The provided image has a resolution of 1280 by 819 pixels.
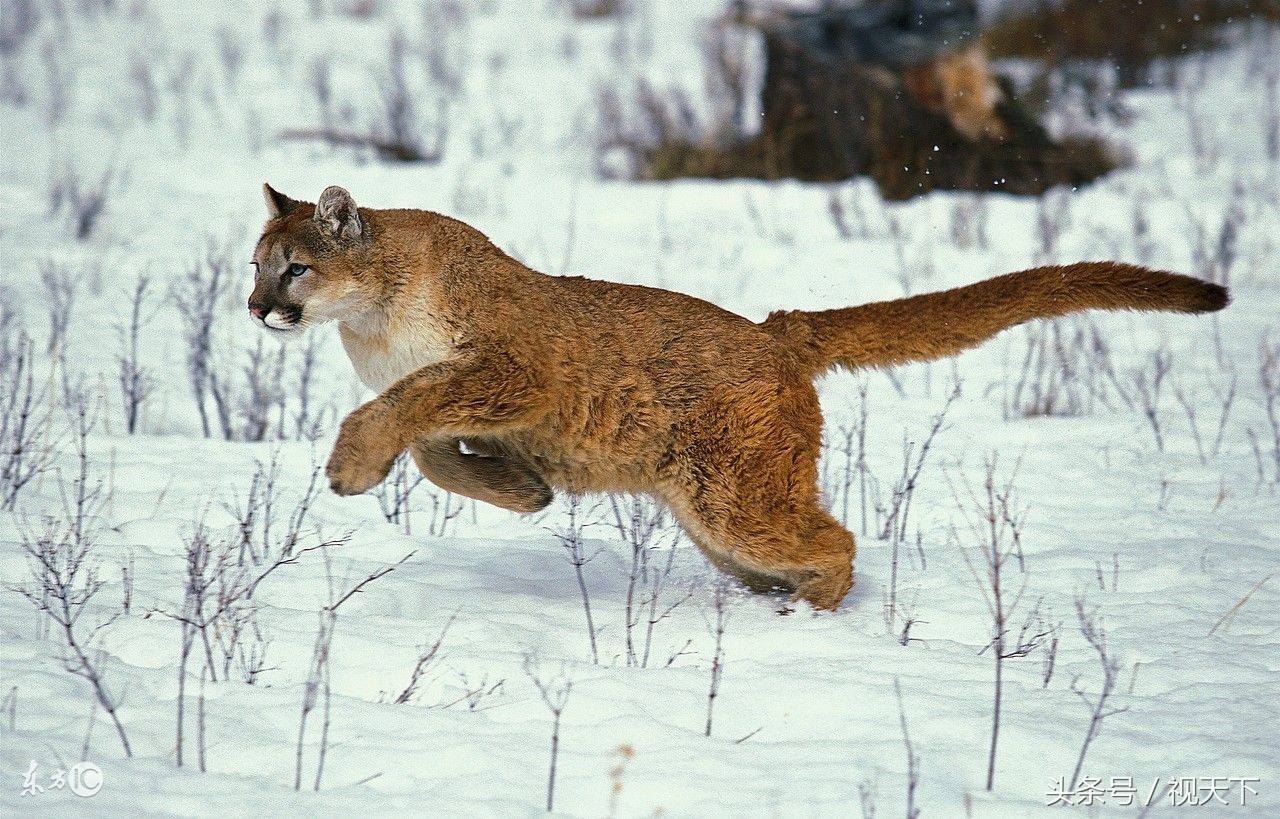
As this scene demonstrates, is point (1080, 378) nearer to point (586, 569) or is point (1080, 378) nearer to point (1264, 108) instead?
point (586, 569)

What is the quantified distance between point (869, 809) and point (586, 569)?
238 cm

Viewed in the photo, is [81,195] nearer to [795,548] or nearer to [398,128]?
[398,128]

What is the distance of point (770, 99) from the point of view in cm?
1265

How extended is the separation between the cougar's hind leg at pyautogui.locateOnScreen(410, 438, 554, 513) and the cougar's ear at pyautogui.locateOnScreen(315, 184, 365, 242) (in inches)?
31.5

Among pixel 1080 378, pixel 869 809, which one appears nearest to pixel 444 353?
pixel 869 809

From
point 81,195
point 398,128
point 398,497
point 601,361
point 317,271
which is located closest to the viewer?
point 317,271

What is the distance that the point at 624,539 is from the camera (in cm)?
578

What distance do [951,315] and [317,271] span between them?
7.61ft

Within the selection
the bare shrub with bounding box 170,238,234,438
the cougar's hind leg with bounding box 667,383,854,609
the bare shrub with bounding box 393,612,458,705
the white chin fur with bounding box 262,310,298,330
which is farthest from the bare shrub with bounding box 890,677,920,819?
the bare shrub with bounding box 170,238,234,438

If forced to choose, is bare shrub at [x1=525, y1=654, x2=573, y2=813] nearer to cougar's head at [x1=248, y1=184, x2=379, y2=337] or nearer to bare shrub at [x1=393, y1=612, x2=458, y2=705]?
bare shrub at [x1=393, y1=612, x2=458, y2=705]

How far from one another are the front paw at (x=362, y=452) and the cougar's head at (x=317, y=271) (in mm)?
537

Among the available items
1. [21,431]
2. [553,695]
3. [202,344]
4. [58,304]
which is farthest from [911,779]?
[58,304]

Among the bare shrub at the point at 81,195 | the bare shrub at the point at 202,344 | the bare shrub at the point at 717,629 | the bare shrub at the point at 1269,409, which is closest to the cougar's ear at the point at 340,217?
the bare shrub at the point at 717,629

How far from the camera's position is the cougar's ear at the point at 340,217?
4.75 meters
